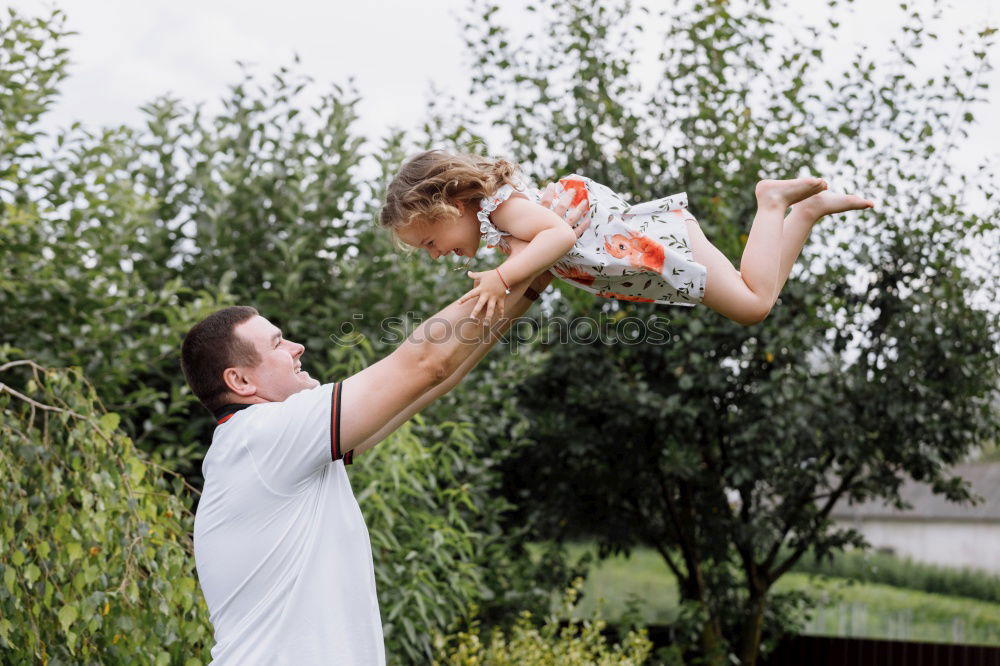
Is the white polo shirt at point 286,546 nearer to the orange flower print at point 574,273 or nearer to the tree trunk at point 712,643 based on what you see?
the orange flower print at point 574,273

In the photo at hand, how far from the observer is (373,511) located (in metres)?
4.14

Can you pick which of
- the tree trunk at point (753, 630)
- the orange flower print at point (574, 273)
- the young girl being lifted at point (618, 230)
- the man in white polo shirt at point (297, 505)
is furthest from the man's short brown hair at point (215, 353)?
the tree trunk at point (753, 630)

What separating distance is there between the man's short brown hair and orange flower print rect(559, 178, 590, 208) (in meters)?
0.87

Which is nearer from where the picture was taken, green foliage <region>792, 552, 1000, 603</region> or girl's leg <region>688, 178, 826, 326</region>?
girl's leg <region>688, 178, 826, 326</region>

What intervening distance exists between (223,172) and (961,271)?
3846 mm

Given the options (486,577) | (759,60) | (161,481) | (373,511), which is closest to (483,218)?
(161,481)

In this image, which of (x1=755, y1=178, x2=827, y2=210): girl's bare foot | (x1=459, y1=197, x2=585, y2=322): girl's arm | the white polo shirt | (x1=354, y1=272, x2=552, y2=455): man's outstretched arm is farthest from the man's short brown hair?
(x1=755, y1=178, x2=827, y2=210): girl's bare foot

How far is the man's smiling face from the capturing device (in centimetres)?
192

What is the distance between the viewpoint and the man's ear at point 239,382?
1914 mm

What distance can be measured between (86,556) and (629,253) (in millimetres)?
1626

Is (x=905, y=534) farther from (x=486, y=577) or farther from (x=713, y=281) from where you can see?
(x=713, y=281)

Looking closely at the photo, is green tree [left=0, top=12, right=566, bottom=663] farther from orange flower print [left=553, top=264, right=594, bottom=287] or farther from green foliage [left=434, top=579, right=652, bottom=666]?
orange flower print [left=553, top=264, right=594, bottom=287]

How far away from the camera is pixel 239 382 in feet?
6.32

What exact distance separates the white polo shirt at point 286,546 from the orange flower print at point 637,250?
2.91 ft
